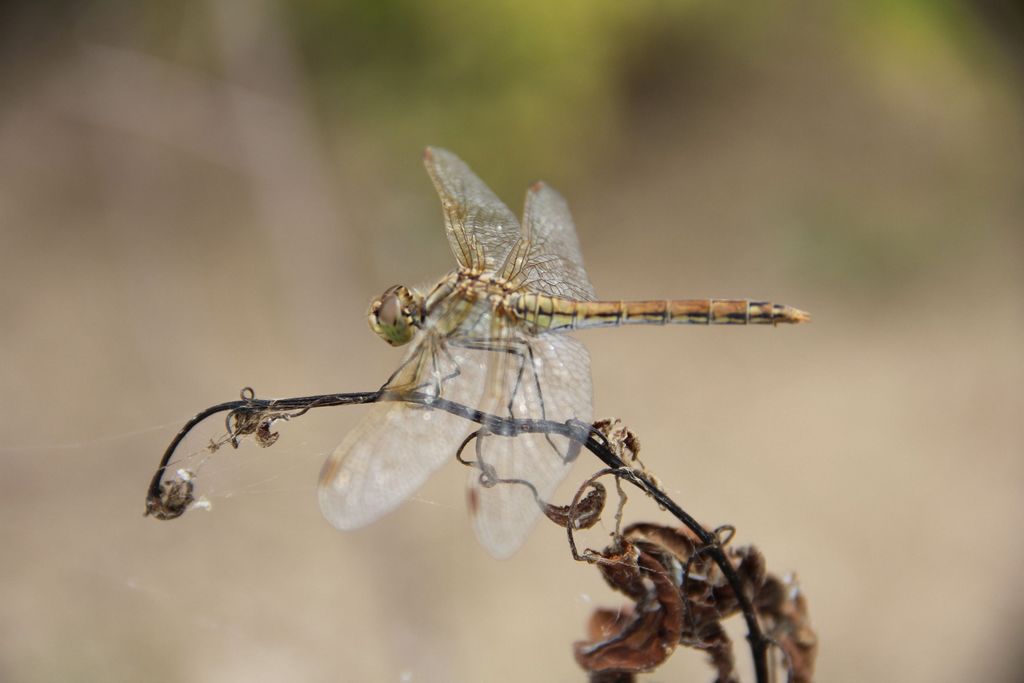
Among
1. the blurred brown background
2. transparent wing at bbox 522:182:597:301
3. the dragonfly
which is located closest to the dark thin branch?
the dragonfly

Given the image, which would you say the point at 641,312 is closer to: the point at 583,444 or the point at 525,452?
the point at 525,452

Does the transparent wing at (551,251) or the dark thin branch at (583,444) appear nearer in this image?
the dark thin branch at (583,444)

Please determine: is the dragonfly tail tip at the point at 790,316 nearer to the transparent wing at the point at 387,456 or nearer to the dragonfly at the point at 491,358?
the dragonfly at the point at 491,358

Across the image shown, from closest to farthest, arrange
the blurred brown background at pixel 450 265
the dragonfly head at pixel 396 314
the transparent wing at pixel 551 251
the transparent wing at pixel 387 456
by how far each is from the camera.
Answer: the transparent wing at pixel 387 456 < the dragonfly head at pixel 396 314 < the transparent wing at pixel 551 251 < the blurred brown background at pixel 450 265

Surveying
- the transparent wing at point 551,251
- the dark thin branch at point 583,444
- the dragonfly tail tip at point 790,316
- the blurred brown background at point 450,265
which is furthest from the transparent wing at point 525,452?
the blurred brown background at point 450,265

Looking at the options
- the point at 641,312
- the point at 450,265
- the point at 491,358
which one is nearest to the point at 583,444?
the point at 491,358

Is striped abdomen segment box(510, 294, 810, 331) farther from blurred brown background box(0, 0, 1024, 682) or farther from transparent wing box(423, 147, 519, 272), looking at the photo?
blurred brown background box(0, 0, 1024, 682)

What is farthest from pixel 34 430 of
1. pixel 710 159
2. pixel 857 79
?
pixel 857 79

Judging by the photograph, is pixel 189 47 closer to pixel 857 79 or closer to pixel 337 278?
pixel 337 278
